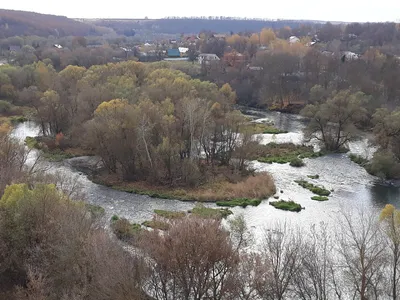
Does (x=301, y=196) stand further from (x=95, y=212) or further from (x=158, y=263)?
(x=158, y=263)

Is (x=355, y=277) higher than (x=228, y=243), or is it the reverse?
(x=228, y=243)

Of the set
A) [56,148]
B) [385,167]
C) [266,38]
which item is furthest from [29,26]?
[385,167]

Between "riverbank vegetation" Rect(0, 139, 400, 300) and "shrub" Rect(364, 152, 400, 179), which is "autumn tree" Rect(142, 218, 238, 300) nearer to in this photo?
"riverbank vegetation" Rect(0, 139, 400, 300)

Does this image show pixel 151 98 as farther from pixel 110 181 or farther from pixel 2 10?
pixel 2 10

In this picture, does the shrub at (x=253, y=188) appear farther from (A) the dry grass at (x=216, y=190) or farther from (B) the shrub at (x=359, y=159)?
(B) the shrub at (x=359, y=159)

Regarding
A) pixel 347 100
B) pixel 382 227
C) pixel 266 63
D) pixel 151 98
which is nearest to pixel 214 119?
pixel 151 98

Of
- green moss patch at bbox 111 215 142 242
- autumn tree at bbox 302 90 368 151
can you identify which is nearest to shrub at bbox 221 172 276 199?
green moss patch at bbox 111 215 142 242
